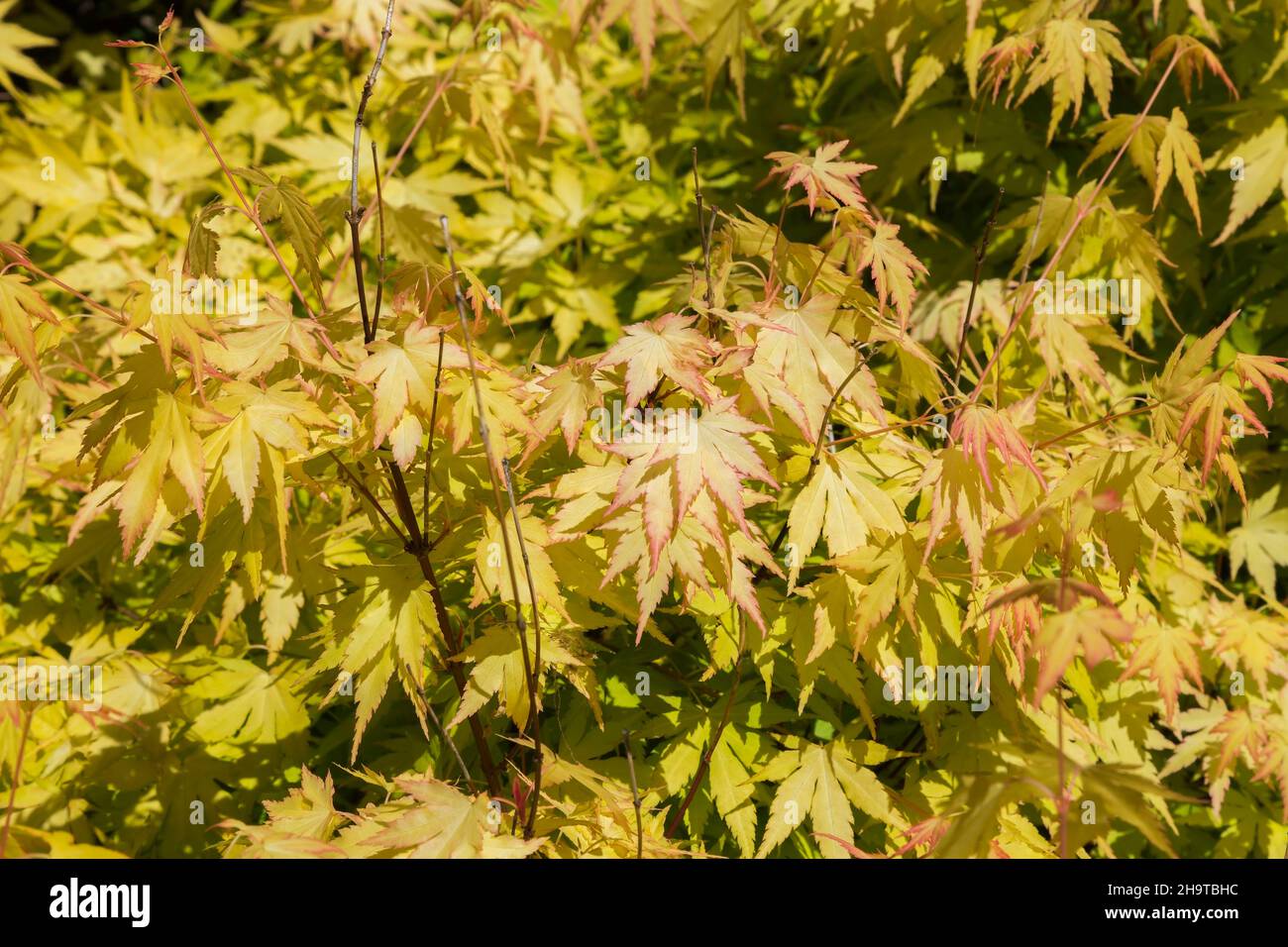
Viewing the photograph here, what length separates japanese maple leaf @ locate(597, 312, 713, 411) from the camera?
5.23 ft

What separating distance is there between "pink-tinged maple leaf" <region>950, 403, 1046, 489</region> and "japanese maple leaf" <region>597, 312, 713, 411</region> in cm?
41

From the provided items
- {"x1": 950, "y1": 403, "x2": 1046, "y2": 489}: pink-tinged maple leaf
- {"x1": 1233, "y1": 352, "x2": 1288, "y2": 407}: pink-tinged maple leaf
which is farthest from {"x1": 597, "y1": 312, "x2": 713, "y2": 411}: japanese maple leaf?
{"x1": 1233, "y1": 352, "x2": 1288, "y2": 407}: pink-tinged maple leaf

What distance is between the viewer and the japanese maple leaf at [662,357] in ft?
5.23

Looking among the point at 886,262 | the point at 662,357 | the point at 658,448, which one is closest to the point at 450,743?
the point at 658,448

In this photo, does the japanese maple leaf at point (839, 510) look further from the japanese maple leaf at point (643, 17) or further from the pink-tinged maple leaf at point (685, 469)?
the japanese maple leaf at point (643, 17)

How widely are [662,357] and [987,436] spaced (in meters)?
0.53

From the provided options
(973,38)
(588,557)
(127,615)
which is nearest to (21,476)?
(127,615)

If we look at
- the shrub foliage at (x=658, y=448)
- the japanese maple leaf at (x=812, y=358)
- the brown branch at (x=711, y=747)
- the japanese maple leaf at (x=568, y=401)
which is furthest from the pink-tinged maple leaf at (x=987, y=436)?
the japanese maple leaf at (x=568, y=401)

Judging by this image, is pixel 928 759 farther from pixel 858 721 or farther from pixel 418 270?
pixel 418 270

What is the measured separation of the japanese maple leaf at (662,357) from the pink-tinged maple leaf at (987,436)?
1.35ft

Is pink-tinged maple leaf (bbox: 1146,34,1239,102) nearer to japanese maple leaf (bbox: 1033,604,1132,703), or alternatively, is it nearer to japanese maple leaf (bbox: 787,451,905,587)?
japanese maple leaf (bbox: 787,451,905,587)

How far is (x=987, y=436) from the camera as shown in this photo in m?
1.64

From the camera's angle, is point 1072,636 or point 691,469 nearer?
point 1072,636

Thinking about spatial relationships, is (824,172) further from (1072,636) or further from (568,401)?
(1072,636)
